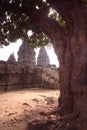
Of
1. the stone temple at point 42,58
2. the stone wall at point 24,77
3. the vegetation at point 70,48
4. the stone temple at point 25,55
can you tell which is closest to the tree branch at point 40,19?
the vegetation at point 70,48

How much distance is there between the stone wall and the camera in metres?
13.1

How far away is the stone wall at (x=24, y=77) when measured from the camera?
13.1 metres

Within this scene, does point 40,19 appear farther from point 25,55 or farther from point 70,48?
point 25,55

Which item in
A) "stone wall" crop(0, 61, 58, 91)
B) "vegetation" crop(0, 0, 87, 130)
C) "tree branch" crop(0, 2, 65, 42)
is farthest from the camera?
"stone wall" crop(0, 61, 58, 91)

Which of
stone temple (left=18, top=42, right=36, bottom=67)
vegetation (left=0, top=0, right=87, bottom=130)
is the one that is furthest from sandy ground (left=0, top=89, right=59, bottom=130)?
stone temple (left=18, top=42, right=36, bottom=67)

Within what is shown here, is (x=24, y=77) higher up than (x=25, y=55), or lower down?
lower down

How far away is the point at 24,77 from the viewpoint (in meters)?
14.1

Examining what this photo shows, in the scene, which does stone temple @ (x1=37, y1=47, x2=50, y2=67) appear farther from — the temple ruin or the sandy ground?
the sandy ground

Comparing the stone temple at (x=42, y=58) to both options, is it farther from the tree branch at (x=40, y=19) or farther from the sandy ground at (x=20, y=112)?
the tree branch at (x=40, y=19)

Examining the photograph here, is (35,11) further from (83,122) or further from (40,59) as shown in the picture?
(40,59)

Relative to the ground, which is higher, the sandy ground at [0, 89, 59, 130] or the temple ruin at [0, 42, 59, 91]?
the temple ruin at [0, 42, 59, 91]

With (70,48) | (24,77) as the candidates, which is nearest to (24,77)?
(24,77)

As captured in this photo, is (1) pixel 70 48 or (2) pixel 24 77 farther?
(2) pixel 24 77

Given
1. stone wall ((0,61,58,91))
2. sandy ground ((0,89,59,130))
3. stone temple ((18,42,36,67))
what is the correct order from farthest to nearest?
stone temple ((18,42,36,67)) → stone wall ((0,61,58,91)) → sandy ground ((0,89,59,130))
